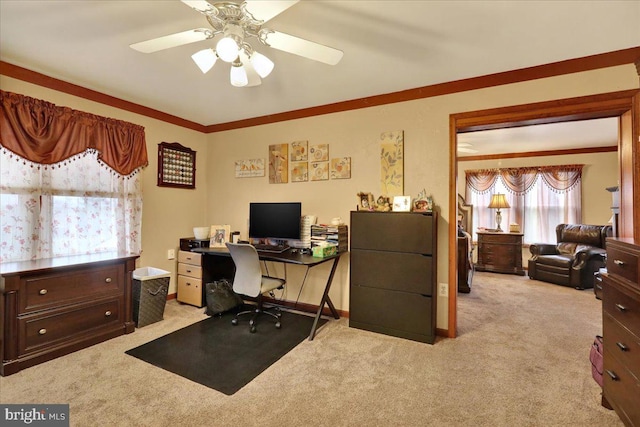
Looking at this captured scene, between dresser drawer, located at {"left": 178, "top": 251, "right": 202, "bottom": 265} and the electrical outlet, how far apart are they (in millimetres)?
2725

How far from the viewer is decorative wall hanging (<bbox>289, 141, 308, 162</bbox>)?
3.59 m

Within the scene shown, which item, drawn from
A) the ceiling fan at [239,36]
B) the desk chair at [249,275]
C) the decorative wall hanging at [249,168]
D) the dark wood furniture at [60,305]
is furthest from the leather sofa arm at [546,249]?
the dark wood furniture at [60,305]

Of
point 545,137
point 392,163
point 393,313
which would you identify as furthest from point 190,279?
point 545,137

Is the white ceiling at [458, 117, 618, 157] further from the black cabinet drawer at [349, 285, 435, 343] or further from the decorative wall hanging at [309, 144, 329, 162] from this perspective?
the black cabinet drawer at [349, 285, 435, 343]

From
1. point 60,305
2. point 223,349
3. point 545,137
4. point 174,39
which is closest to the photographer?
point 174,39

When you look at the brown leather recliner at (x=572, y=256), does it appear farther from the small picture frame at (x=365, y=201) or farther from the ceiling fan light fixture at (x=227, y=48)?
the ceiling fan light fixture at (x=227, y=48)

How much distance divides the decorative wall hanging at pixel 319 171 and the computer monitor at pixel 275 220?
40 cm

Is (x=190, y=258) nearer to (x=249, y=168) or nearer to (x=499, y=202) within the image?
(x=249, y=168)

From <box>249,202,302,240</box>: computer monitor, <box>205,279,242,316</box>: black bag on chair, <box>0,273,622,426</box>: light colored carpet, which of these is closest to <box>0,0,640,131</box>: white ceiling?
<box>249,202,302,240</box>: computer monitor

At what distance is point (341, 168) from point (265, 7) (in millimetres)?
2083

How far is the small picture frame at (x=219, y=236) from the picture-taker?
12.1ft

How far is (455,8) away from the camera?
1.78 metres

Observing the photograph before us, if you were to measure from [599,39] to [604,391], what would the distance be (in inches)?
92.4

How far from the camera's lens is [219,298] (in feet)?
11.0
